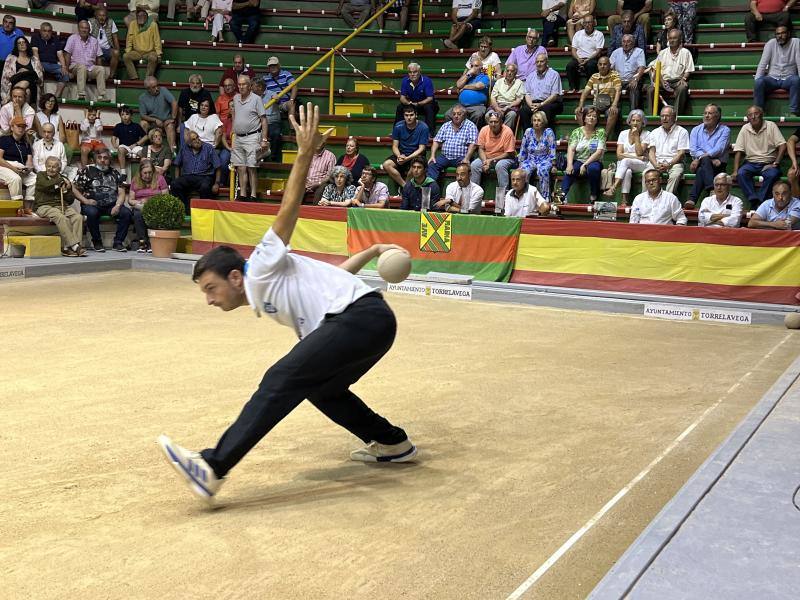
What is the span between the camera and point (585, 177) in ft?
50.6

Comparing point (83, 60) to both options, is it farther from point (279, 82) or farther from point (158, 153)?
point (279, 82)

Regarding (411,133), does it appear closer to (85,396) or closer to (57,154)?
(57,154)

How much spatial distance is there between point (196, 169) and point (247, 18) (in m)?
6.14

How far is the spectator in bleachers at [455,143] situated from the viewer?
53.1 ft

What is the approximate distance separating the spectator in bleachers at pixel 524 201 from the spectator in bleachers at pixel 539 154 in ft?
3.16

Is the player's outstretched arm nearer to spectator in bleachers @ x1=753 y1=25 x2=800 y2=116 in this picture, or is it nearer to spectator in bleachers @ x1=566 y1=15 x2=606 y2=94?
spectator in bleachers @ x1=753 y1=25 x2=800 y2=116

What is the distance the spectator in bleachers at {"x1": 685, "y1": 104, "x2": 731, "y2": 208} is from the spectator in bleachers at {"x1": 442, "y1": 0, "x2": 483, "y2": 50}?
706 cm

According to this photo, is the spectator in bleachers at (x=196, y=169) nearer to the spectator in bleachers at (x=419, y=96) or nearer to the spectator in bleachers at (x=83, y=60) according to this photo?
the spectator in bleachers at (x=83, y=60)

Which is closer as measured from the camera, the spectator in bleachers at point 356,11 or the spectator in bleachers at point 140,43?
the spectator in bleachers at point 140,43

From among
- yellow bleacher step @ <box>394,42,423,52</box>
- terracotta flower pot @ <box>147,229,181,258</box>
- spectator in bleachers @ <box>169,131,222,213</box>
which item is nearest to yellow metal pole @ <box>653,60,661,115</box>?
yellow bleacher step @ <box>394,42,423,52</box>

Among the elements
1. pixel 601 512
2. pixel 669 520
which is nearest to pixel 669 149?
pixel 601 512

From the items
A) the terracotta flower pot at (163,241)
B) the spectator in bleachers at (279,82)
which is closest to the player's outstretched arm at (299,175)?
the terracotta flower pot at (163,241)

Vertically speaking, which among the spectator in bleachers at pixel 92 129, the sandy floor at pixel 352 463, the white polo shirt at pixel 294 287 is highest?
the spectator in bleachers at pixel 92 129

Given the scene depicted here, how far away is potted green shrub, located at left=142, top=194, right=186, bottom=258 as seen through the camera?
1592 cm
